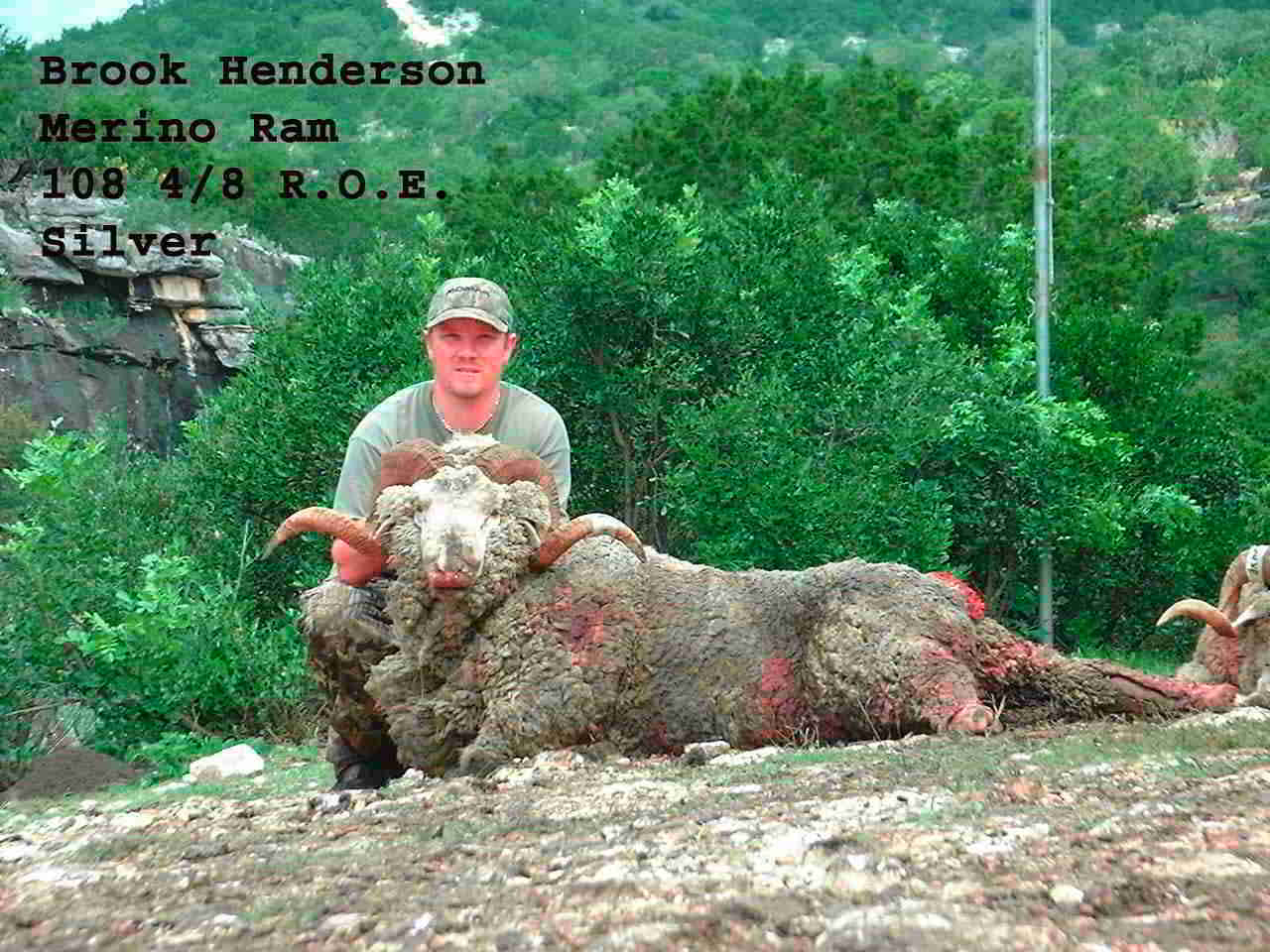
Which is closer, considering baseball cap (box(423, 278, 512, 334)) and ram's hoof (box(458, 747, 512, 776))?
ram's hoof (box(458, 747, 512, 776))

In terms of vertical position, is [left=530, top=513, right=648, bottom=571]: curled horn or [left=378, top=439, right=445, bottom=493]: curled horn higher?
[left=378, top=439, right=445, bottom=493]: curled horn

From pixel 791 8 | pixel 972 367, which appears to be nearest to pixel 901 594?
pixel 972 367

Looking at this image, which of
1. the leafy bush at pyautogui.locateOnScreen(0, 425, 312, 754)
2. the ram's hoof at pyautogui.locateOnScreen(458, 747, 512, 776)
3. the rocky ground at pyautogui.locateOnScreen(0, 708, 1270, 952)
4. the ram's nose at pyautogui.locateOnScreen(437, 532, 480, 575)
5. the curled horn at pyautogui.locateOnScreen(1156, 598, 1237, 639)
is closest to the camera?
the rocky ground at pyautogui.locateOnScreen(0, 708, 1270, 952)

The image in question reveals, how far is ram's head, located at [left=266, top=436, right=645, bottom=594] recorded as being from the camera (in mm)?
7086

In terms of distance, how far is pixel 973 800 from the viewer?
4957 mm

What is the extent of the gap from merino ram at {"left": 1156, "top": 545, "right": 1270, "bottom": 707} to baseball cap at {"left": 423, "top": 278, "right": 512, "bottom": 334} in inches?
149

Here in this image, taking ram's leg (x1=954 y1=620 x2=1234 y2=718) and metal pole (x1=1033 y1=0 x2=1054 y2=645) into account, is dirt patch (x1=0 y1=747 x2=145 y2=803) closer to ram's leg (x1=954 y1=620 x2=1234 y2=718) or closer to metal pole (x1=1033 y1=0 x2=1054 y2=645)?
ram's leg (x1=954 y1=620 x2=1234 y2=718)

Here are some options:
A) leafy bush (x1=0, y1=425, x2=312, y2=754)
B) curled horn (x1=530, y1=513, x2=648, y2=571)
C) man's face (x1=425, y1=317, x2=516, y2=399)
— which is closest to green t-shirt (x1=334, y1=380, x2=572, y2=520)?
man's face (x1=425, y1=317, x2=516, y2=399)

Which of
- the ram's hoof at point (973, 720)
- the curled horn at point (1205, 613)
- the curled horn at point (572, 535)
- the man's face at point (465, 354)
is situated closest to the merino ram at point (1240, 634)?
the curled horn at point (1205, 613)

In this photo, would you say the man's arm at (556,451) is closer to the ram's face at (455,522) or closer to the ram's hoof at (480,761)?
the ram's face at (455,522)

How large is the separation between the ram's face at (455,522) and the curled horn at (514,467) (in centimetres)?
7

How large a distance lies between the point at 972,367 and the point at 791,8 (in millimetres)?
62822

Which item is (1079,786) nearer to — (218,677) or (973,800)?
(973,800)

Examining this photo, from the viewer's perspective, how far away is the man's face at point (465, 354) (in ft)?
26.6
